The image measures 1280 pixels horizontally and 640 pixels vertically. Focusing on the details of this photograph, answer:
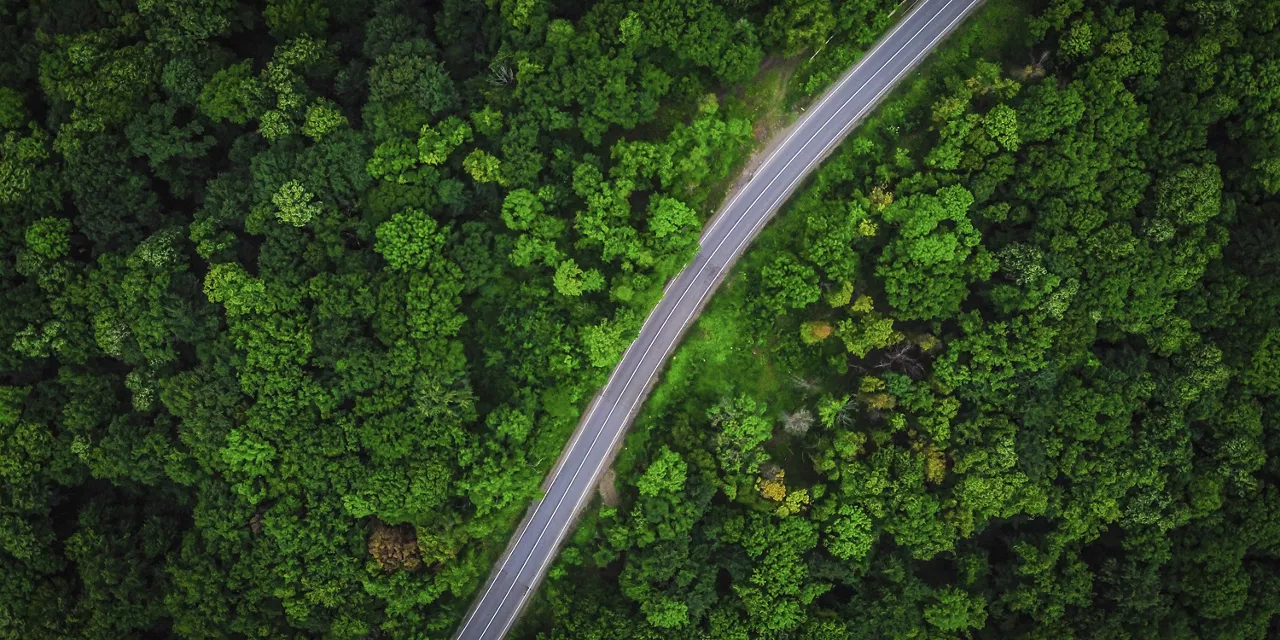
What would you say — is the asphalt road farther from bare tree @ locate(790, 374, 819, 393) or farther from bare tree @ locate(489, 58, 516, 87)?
bare tree @ locate(489, 58, 516, 87)

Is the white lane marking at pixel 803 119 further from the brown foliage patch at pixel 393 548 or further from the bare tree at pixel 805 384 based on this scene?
the brown foliage patch at pixel 393 548

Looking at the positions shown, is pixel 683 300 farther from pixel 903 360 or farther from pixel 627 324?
pixel 903 360

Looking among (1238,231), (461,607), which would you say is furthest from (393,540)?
(1238,231)

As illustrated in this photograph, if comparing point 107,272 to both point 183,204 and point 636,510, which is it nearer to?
point 183,204

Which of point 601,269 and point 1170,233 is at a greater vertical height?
point 1170,233

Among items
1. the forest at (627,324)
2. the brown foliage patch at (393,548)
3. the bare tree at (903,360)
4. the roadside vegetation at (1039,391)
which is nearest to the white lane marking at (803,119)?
the forest at (627,324)

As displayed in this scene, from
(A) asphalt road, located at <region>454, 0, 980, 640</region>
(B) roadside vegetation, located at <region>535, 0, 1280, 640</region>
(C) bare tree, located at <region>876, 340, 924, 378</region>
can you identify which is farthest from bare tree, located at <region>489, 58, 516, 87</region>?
(C) bare tree, located at <region>876, 340, 924, 378</region>
